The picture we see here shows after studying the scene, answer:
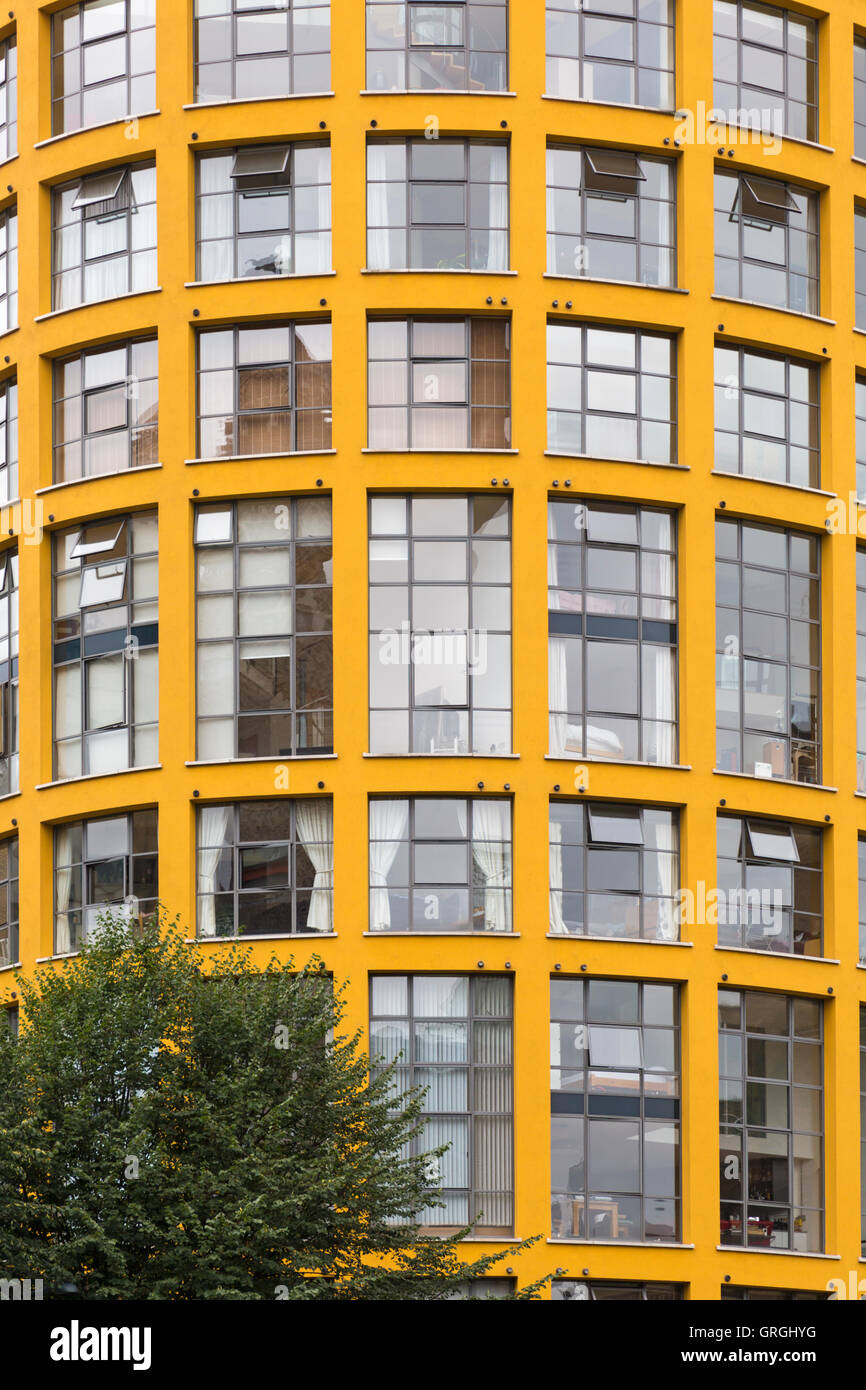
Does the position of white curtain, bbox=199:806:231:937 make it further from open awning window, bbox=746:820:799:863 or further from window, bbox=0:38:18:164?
window, bbox=0:38:18:164

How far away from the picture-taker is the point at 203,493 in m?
45.7

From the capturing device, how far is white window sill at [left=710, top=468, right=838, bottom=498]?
46.9m

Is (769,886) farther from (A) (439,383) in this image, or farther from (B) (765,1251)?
(A) (439,383)

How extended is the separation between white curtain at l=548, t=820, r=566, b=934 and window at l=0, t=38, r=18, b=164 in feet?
60.8

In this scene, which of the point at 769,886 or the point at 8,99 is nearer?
the point at 769,886

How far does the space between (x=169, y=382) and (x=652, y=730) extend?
37.7 ft

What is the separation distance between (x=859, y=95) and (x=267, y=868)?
21339 mm

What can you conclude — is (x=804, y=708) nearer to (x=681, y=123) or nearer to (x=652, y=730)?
(x=652, y=730)

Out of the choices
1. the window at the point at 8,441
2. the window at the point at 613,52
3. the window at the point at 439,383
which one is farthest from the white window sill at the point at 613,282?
the window at the point at 8,441

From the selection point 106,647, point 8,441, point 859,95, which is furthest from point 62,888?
point 859,95

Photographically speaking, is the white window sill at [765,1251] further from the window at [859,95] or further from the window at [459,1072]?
the window at [859,95]

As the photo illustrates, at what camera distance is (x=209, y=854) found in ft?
147

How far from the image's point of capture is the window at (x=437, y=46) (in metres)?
46.7

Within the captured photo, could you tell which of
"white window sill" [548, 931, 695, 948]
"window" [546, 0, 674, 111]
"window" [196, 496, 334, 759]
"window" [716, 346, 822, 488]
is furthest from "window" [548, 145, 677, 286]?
"white window sill" [548, 931, 695, 948]
